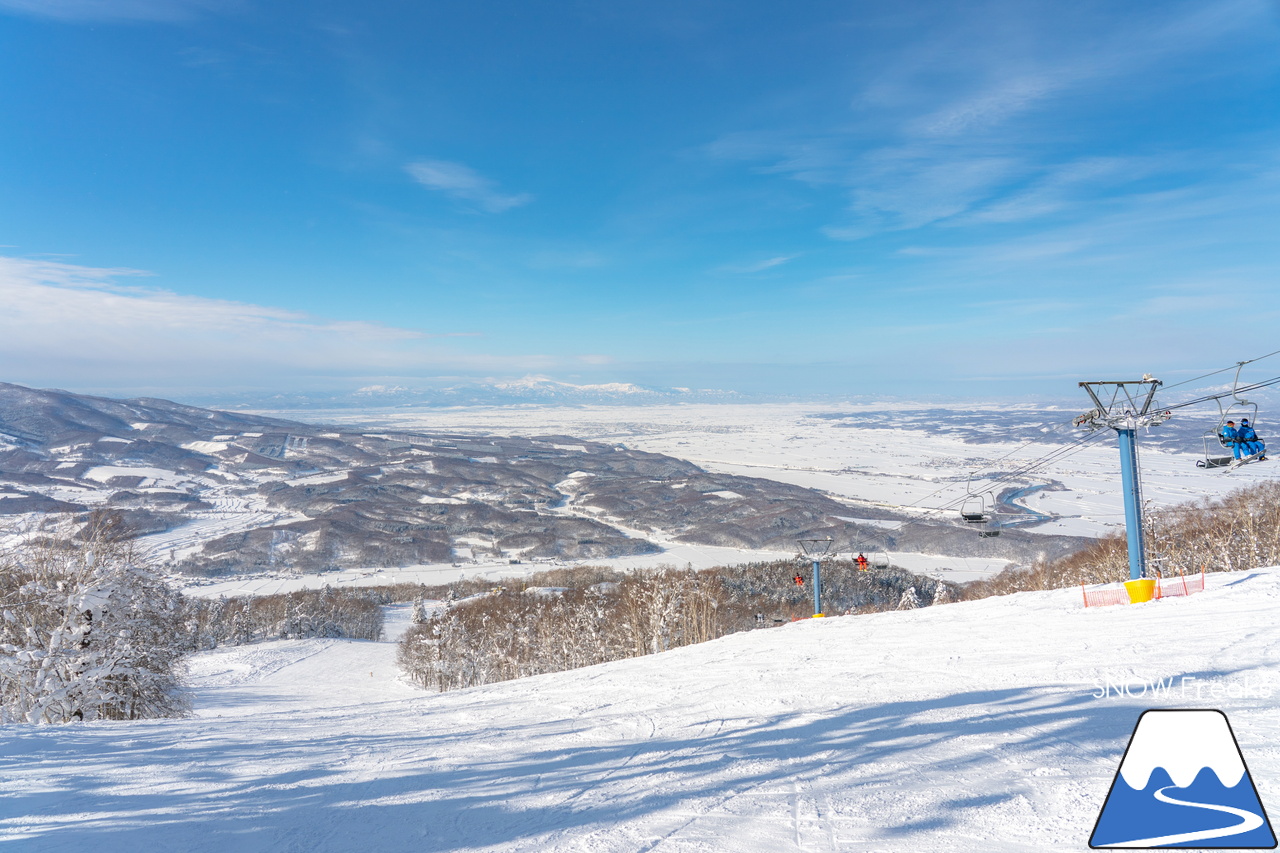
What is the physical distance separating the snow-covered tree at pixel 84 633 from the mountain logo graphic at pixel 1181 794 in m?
19.3

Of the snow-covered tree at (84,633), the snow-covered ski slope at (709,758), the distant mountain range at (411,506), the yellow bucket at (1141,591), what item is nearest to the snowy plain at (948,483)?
the distant mountain range at (411,506)

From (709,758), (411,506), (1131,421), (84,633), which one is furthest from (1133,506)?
(411,506)

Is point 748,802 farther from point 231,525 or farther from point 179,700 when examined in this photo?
point 231,525

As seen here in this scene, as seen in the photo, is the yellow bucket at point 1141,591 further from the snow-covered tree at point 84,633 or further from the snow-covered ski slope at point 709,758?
the snow-covered tree at point 84,633

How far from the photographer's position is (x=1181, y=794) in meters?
3.89

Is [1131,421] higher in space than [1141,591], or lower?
higher

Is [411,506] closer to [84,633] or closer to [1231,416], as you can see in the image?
[84,633]

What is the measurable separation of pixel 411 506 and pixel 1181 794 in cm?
14183

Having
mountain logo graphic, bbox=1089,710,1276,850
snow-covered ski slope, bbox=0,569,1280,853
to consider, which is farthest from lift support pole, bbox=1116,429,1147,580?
mountain logo graphic, bbox=1089,710,1276,850

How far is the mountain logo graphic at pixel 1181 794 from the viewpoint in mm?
3791

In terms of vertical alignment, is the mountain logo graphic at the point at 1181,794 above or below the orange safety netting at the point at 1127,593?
above

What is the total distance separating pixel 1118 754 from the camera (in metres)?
5.98

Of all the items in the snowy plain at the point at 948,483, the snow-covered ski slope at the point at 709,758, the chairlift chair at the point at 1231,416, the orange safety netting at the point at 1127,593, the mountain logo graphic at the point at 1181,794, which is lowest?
the snowy plain at the point at 948,483

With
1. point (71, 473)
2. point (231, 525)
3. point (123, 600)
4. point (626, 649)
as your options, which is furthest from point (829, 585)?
point (71, 473)
